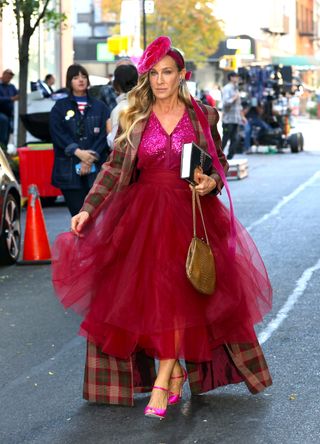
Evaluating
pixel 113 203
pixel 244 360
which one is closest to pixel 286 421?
pixel 244 360

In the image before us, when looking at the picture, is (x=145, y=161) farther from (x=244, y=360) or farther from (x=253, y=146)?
(x=253, y=146)

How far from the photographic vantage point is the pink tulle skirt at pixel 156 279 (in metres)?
6.23

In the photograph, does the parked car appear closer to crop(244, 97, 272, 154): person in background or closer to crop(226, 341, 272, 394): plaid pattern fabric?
crop(226, 341, 272, 394): plaid pattern fabric

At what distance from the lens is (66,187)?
35.8 feet

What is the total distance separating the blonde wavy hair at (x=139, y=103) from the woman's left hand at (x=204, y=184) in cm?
45

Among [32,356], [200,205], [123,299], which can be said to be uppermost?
[200,205]

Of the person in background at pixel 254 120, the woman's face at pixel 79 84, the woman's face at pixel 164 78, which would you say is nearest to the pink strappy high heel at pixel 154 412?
the woman's face at pixel 164 78

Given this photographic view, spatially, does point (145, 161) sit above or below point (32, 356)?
above

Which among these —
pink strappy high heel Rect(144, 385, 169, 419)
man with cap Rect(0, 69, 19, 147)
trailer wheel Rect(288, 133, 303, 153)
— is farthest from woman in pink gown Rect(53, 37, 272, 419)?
trailer wheel Rect(288, 133, 303, 153)

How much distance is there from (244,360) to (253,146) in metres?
28.6

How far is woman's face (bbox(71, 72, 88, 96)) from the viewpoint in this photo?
10695 mm

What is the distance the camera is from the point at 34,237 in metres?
12.5

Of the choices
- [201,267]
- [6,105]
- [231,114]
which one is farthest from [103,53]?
[201,267]

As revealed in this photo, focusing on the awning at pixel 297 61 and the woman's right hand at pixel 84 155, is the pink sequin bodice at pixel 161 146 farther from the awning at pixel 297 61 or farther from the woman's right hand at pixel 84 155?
the awning at pixel 297 61
